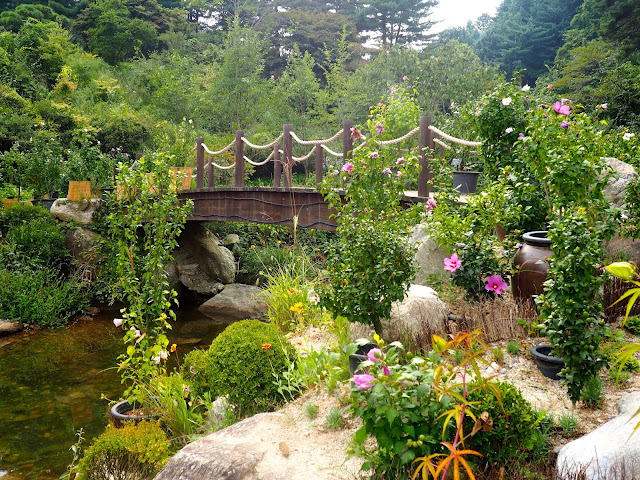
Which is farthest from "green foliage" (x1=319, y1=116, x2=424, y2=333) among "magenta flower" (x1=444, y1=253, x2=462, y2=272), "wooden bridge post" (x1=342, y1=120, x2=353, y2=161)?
"wooden bridge post" (x1=342, y1=120, x2=353, y2=161)

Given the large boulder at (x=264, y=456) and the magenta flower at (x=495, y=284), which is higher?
the magenta flower at (x=495, y=284)

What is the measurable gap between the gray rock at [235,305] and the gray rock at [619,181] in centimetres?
588

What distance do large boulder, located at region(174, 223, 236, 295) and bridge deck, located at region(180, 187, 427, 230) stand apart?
1.55 metres

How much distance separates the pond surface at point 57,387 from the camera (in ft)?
15.5

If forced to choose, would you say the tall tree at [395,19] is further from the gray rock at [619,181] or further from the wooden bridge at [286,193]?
the gray rock at [619,181]

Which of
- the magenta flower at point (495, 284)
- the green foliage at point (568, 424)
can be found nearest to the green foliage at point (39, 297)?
the magenta flower at point (495, 284)

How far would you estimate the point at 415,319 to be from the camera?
4.10m

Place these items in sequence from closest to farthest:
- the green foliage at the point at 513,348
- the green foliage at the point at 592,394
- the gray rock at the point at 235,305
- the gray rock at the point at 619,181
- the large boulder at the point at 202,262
Result: the green foliage at the point at 592,394, the green foliage at the point at 513,348, the gray rock at the point at 619,181, the gray rock at the point at 235,305, the large boulder at the point at 202,262

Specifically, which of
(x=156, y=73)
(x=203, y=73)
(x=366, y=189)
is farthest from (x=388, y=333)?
(x=203, y=73)

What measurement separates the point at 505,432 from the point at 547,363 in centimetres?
104

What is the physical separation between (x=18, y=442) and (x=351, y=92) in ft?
49.2

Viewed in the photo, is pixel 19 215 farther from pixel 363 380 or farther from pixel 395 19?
pixel 395 19

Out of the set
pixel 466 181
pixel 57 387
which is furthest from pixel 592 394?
pixel 57 387

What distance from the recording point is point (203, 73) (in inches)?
795
